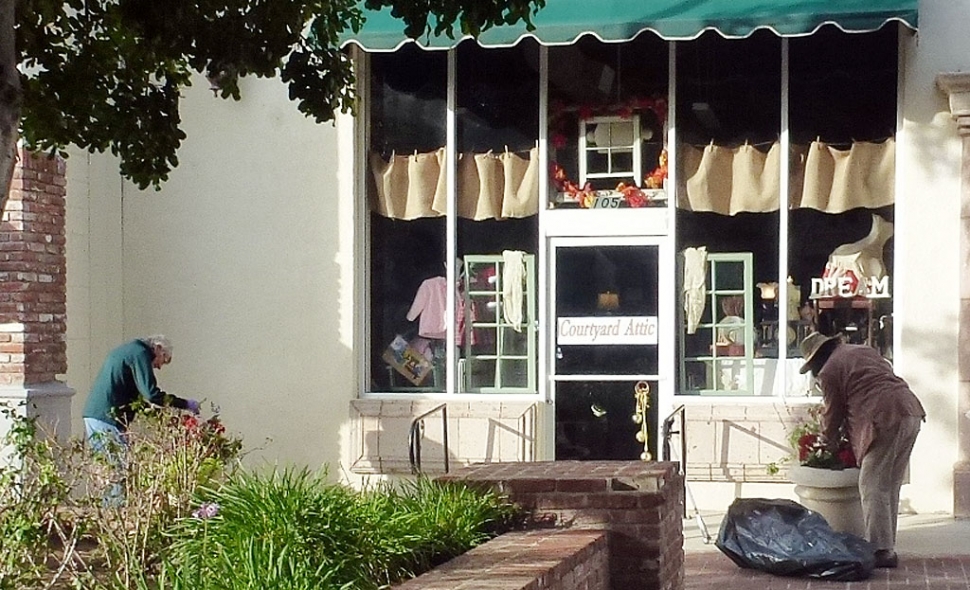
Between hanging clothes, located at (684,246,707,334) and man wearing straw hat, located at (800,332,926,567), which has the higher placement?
hanging clothes, located at (684,246,707,334)

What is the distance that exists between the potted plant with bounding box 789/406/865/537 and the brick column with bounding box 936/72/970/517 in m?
1.81

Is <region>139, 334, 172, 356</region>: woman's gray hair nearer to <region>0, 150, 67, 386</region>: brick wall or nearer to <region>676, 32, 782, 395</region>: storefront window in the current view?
<region>0, 150, 67, 386</region>: brick wall

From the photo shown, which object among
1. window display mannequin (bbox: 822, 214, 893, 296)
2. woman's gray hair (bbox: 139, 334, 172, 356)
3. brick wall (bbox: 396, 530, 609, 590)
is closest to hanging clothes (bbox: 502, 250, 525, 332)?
window display mannequin (bbox: 822, 214, 893, 296)

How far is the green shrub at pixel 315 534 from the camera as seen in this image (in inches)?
188

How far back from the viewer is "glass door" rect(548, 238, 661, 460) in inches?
476

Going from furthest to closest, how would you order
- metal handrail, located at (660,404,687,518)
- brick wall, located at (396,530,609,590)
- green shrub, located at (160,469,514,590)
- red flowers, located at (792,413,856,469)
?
metal handrail, located at (660,404,687,518) < red flowers, located at (792,413,856,469) < brick wall, located at (396,530,609,590) < green shrub, located at (160,469,514,590)

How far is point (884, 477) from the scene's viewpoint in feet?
31.0

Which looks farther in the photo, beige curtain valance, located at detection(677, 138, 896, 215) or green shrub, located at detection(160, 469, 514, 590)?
beige curtain valance, located at detection(677, 138, 896, 215)

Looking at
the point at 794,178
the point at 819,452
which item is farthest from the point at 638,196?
the point at 819,452

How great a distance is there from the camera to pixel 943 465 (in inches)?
448

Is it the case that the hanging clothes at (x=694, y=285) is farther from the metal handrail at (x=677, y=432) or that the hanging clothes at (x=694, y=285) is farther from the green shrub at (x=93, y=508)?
the green shrub at (x=93, y=508)

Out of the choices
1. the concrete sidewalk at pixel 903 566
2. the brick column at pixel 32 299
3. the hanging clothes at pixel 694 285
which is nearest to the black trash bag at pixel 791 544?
the concrete sidewalk at pixel 903 566

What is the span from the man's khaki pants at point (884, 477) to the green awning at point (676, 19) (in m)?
3.01

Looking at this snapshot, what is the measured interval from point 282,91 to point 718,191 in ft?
12.5
